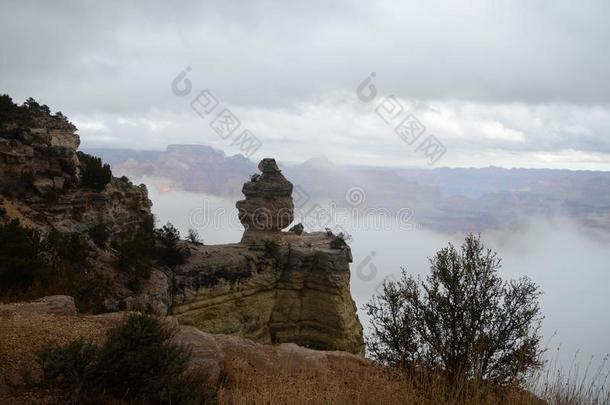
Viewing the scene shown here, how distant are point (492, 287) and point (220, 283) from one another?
25.1 m

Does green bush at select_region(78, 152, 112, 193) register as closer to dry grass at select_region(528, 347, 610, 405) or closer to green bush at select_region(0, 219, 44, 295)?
green bush at select_region(0, 219, 44, 295)

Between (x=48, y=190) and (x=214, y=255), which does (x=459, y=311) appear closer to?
(x=48, y=190)

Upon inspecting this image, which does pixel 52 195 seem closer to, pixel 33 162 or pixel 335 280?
pixel 33 162

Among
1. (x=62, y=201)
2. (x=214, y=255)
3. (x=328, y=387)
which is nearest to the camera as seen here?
(x=328, y=387)

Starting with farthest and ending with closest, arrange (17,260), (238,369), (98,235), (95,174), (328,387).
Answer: (95,174) → (98,235) → (17,260) → (238,369) → (328,387)

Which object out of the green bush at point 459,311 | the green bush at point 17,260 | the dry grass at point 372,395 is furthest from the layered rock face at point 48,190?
the dry grass at point 372,395

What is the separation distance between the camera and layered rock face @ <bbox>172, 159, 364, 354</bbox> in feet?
110

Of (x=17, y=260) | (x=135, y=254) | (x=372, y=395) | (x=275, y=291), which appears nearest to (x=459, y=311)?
(x=372, y=395)

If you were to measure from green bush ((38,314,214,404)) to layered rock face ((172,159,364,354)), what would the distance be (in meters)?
26.7

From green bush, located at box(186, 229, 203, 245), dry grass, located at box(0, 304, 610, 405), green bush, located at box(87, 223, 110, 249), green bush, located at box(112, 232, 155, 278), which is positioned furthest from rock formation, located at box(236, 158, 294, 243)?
dry grass, located at box(0, 304, 610, 405)

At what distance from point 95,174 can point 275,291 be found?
17.8 metres

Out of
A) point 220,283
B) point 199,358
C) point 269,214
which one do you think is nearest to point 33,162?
point 220,283

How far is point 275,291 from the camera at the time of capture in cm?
3841

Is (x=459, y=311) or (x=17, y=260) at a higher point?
(x=459, y=311)
